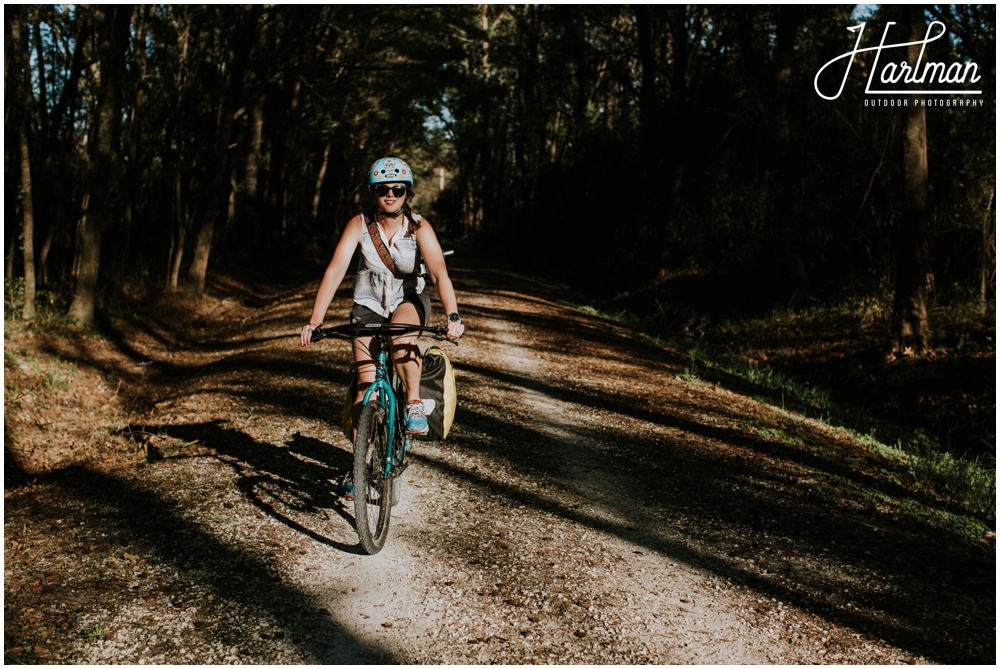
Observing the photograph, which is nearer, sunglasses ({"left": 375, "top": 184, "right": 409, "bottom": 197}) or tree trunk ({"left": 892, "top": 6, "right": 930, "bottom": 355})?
sunglasses ({"left": 375, "top": 184, "right": 409, "bottom": 197})

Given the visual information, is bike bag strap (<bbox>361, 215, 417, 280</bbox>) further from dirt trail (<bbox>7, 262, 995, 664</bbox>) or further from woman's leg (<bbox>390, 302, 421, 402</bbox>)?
dirt trail (<bbox>7, 262, 995, 664</bbox>)

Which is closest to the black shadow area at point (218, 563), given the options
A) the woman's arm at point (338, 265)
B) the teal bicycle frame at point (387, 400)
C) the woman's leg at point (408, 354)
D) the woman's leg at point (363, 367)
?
the teal bicycle frame at point (387, 400)

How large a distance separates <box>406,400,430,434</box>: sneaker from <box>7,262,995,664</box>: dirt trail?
747mm

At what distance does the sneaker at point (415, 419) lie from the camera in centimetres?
484

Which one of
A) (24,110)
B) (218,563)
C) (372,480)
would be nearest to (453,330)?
(372,480)

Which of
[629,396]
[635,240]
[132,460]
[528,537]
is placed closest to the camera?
[528,537]

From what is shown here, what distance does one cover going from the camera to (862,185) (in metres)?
16.1

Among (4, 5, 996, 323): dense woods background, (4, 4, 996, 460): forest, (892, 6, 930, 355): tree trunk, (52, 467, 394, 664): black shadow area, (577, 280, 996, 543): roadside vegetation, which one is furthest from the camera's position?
(4, 5, 996, 323): dense woods background

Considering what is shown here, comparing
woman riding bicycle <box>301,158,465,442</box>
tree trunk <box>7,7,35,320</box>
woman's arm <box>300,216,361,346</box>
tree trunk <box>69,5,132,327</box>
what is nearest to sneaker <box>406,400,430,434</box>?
woman riding bicycle <box>301,158,465,442</box>

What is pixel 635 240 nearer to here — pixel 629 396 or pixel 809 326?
pixel 809 326

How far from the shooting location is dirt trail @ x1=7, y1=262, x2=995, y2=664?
386 cm

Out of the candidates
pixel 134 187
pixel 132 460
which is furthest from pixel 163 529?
pixel 134 187

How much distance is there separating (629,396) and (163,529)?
582cm

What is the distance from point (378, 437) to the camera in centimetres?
452
